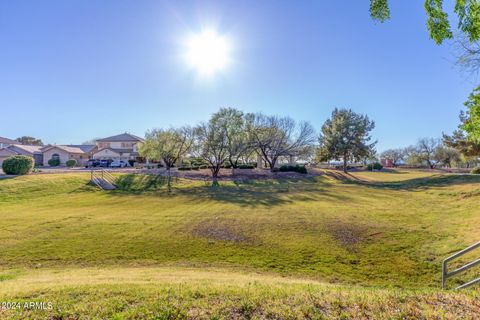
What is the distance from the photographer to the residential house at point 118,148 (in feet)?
171

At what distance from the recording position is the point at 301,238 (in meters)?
10.3

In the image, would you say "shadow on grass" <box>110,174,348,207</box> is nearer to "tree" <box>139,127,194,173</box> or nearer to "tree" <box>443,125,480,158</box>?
"tree" <box>139,127,194,173</box>

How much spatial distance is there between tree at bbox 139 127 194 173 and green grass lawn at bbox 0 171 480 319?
52.0 ft

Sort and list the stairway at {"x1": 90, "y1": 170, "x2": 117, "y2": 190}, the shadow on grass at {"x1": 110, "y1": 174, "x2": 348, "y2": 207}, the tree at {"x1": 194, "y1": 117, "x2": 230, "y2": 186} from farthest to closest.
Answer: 1. the tree at {"x1": 194, "y1": 117, "x2": 230, "y2": 186}
2. the stairway at {"x1": 90, "y1": 170, "x2": 117, "y2": 190}
3. the shadow on grass at {"x1": 110, "y1": 174, "x2": 348, "y2": 207}

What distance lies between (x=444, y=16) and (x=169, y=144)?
32.4 m

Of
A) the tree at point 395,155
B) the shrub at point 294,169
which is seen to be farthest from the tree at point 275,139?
the tree at point 395,155

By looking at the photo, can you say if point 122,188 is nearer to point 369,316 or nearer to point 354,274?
point 354,274

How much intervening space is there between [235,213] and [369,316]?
1124cm

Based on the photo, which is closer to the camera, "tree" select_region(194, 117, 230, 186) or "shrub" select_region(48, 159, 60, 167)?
"tree" select_region(194, 117, 230, 186)

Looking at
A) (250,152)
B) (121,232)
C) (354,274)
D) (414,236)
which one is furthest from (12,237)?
(250,152)

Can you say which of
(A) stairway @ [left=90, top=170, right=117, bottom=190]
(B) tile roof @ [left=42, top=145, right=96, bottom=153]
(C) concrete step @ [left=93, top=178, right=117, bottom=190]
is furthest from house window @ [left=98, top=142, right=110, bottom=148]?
(C) concrete step @ [left=93, top=178, right=117, bottom=190]

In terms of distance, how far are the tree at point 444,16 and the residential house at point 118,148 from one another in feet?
171

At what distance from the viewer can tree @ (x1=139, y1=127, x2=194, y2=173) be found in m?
34.0

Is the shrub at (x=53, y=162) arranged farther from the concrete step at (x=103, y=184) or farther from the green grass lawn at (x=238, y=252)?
the green grass lawn at (x=238, y=252)
